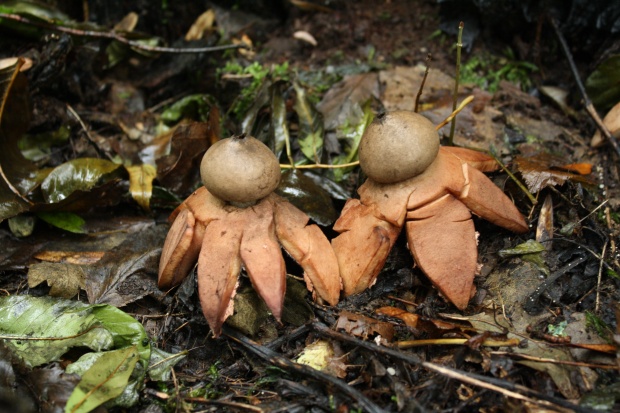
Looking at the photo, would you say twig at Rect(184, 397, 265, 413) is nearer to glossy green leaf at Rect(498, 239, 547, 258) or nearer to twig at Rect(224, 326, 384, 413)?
twig at Rect(224, 326, 384, 413)

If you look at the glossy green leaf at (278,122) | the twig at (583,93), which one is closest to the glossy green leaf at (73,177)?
the glossy green leaf at (278,122)

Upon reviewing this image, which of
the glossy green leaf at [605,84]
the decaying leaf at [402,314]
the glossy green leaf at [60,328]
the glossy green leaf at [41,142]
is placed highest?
the glossy green leaf at [605,84]

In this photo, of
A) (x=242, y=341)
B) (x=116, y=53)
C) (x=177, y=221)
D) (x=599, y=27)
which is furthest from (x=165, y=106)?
(x=599, y=27)

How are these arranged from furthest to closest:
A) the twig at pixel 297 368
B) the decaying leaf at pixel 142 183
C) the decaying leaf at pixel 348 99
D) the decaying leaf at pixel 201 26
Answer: the decaying leaf at pixel 201 26
the decaying leaf at pixel 348 99
the decaying leaf at pixel 142 183
the twig at pixel 297 368

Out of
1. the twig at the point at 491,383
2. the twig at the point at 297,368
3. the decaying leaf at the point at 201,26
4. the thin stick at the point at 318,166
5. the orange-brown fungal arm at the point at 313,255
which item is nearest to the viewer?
the twig at the point at 491,383

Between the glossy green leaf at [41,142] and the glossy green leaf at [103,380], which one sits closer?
the glossy green leaf at [103,380]

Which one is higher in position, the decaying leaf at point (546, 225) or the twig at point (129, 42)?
the twig at point (129, 42)

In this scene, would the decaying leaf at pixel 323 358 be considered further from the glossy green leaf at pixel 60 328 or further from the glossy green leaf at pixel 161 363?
the glossy green leaf at pixel 60 328
